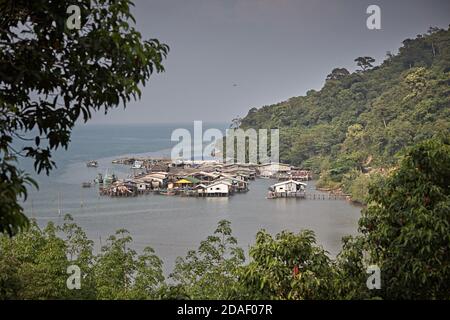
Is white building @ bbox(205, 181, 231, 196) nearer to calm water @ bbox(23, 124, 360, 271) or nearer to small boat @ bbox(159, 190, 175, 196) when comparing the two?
calm water @ bbox(23, 124, 360, 271)

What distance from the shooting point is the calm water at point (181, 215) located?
7.09 metres

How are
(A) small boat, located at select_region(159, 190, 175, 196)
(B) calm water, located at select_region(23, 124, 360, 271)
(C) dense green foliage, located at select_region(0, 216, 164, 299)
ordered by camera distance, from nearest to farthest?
(C) dense green foliage, located at select_region(0, 216, 164, 299)
(B) calm water, located at select_region(23, 124, 360, 271)
(A) small boat, located at select_region(159, 190, 175, 196)

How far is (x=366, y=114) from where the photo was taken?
15414mm

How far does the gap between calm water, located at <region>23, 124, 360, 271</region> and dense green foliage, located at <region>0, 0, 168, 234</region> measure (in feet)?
13.5

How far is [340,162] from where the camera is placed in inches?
518

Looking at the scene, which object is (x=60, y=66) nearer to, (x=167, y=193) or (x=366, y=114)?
(x=167, y=193)

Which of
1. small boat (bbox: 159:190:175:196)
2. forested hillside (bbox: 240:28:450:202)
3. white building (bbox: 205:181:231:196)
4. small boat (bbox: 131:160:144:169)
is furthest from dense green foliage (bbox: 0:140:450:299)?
small boat (bbox: 131:160:144:169)

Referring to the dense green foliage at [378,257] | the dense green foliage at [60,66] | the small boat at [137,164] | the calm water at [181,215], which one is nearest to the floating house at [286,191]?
the calm water at [181,215]

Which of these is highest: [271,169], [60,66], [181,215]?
[60,66]

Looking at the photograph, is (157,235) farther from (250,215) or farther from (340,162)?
(340,162)

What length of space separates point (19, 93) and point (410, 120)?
1241 centimetres

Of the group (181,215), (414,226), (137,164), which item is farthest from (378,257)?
(137,164)

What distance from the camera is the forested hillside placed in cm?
1252

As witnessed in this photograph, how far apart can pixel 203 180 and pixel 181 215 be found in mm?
3726
